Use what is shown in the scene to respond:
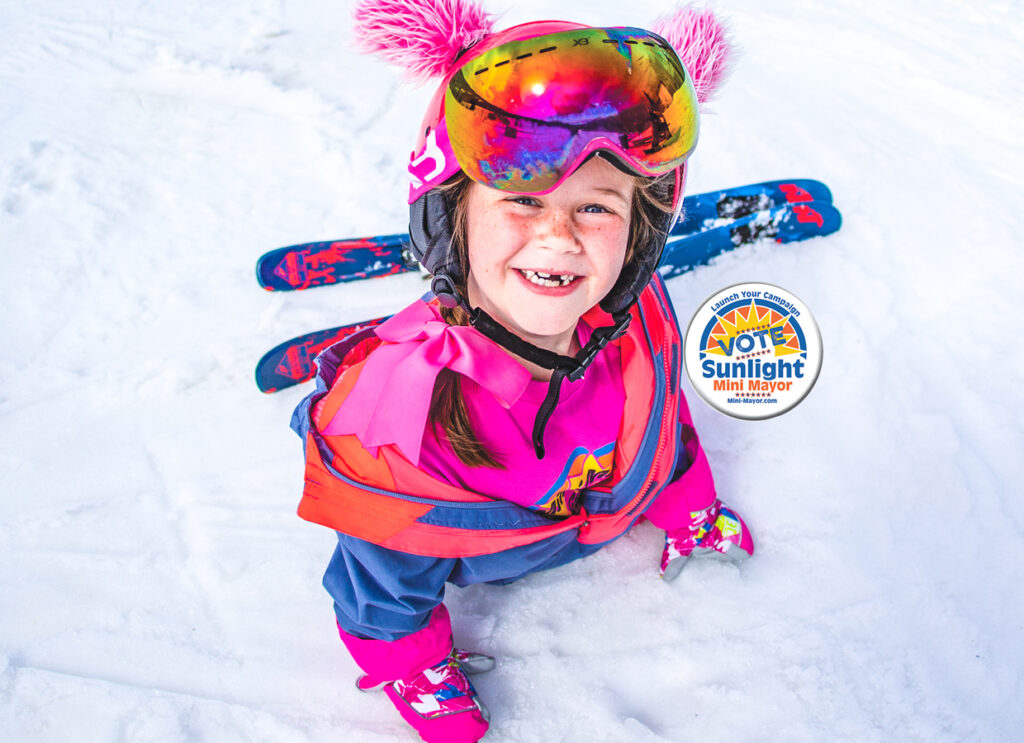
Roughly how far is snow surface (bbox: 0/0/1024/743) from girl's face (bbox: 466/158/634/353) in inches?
38.3

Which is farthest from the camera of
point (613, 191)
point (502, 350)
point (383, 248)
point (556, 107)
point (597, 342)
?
point (383, 248)

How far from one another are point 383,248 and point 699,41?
62.1 inches

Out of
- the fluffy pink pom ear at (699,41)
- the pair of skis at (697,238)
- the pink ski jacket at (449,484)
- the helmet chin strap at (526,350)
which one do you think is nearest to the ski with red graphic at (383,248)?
the pair of skis at (697,238)

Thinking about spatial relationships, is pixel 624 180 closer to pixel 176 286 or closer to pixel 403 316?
pixel 403 316

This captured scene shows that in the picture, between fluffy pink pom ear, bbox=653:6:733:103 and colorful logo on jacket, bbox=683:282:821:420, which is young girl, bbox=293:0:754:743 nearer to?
fluffy pink pom ear, bbox=653:6:733:103

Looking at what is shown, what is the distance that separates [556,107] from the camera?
1172mm

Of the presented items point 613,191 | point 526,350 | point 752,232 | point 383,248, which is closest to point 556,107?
point 613,191

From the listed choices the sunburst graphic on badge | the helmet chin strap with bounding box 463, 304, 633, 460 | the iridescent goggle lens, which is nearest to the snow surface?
the sunburst graphic on badge

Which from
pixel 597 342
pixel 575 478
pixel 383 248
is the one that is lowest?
pixel 383 248

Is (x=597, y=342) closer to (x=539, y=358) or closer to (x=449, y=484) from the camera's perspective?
(x=539, y=358)

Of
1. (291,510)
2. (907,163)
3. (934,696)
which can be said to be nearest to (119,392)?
(291,510)

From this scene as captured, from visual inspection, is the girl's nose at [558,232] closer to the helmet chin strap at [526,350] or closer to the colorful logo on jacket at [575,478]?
the helmet chin strap at [526,350]

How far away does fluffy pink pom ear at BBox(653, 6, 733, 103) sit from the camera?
5.07ft

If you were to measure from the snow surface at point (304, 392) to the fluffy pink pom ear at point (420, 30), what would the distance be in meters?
1.32
